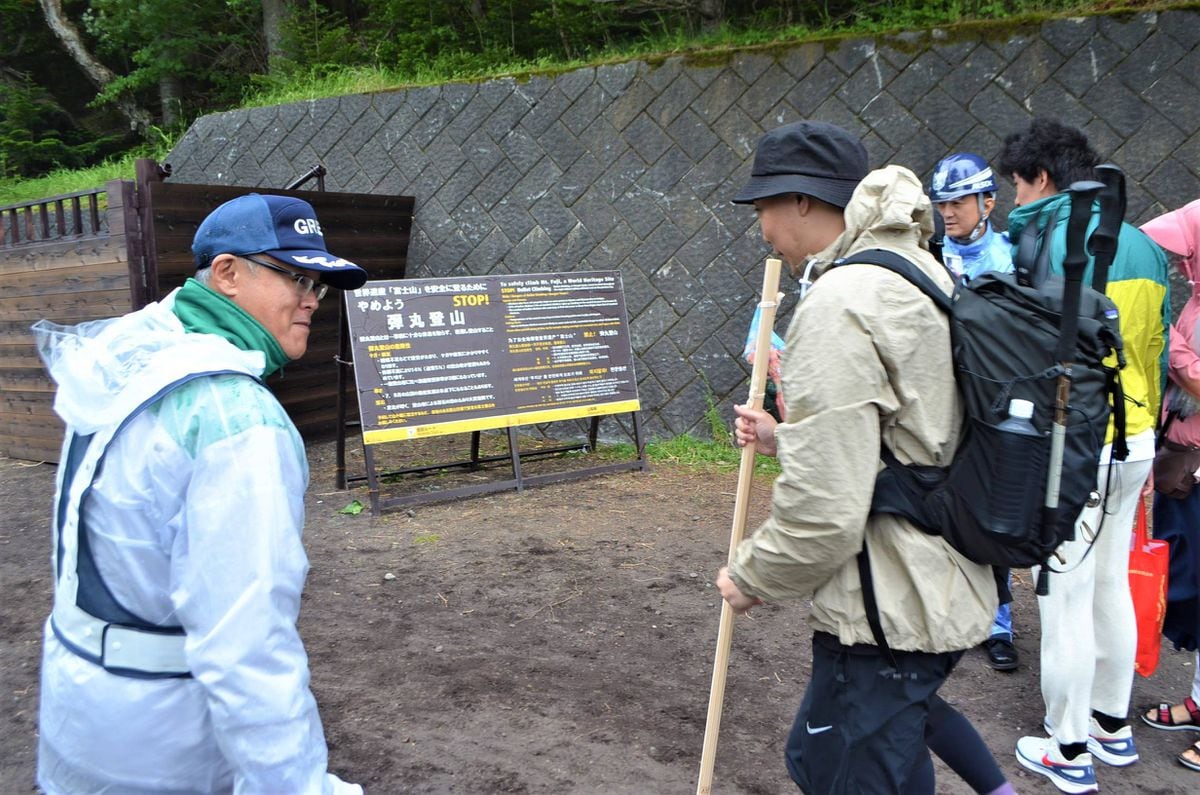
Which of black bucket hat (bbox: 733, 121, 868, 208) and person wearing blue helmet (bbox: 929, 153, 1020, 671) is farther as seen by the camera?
person wearing blue helmet (bbox: 929, 153, 1020, 671)

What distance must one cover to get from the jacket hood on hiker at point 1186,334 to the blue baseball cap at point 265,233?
9.81 ft

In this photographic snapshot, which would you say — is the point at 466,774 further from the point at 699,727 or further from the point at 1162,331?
the point at 1162,331

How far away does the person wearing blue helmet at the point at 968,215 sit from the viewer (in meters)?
4.29

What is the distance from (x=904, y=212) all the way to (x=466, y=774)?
96.7 inches

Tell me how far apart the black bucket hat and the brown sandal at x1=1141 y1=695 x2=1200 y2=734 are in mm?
2746

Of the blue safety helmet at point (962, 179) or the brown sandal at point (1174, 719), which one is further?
the blue safety helmet at point (962, 179)

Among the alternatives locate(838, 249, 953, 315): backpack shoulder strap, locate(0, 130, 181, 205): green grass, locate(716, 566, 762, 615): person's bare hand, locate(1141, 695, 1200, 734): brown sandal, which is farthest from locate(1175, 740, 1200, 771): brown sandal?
locate(0, 130, 181, 205): green grass

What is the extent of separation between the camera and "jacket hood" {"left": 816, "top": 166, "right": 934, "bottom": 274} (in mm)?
2051

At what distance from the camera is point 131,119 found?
52.7 ft

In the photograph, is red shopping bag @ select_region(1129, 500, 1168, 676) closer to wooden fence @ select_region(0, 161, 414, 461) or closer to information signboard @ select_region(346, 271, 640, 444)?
information signboard @ select_region(346, 271, 640, 444)

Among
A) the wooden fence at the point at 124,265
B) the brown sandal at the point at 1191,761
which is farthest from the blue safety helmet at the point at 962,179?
the wooden fence at the point at 124,265

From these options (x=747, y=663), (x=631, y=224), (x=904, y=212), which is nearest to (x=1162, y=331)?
(x=904, y=212)

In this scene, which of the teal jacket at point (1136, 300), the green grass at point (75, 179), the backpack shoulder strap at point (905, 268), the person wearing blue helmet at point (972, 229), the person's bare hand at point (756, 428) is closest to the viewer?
the backpack shoulder strap at point (905, 268)

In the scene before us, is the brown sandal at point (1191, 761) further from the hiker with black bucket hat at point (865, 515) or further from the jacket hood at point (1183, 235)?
Answer: the hiker with black bucket hat at point (865, 515)
